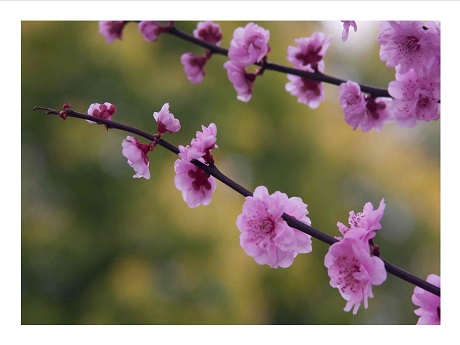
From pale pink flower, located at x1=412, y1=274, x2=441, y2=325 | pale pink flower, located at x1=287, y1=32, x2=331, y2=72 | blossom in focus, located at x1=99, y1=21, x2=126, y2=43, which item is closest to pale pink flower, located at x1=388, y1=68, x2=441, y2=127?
pale pink flower, located at x1=287, y1=32, x2=331, y2=72

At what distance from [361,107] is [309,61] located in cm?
15

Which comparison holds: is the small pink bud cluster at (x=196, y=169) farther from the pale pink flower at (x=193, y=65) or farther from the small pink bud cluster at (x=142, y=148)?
the pale pink flower at (x=193, y=65)

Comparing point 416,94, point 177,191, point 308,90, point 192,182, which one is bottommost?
point 192,182

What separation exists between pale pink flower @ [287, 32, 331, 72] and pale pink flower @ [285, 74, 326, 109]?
0.03 meters

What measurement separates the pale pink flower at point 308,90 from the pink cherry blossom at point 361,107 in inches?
3.9

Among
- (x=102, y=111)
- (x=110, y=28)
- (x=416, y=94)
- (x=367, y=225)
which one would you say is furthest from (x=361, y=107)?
(x=110, y=28)

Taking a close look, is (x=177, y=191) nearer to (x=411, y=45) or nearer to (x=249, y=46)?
(x=249, y=46)

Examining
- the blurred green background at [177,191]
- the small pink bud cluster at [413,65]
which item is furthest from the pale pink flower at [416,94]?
the blurred green background at [177,191]

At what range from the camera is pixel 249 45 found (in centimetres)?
100

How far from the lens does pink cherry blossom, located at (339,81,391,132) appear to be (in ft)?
3.17

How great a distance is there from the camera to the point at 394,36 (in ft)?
3.00

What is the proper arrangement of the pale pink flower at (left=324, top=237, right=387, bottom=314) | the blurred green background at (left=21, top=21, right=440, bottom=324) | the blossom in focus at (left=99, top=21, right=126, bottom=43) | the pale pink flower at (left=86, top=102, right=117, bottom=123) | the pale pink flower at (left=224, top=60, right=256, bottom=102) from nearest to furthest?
1. the pale pink flower at (left=324, top=237, right=387, bottom=314)
2. the pale pink flower at (left=86, top=102, right=117, bottom=123)
3. the pale pink flower at (left=224, top=60, right=256, bottom=102)
4. the blossom in focus at (left=99, top=21, right=126, bottom=43)
5. the blurred green background at (left=21, top=21, right=440, bottom=324)

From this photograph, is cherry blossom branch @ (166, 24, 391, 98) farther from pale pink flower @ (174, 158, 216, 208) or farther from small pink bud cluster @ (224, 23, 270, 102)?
pale pink flower @ (174, 158, 216, 208)
